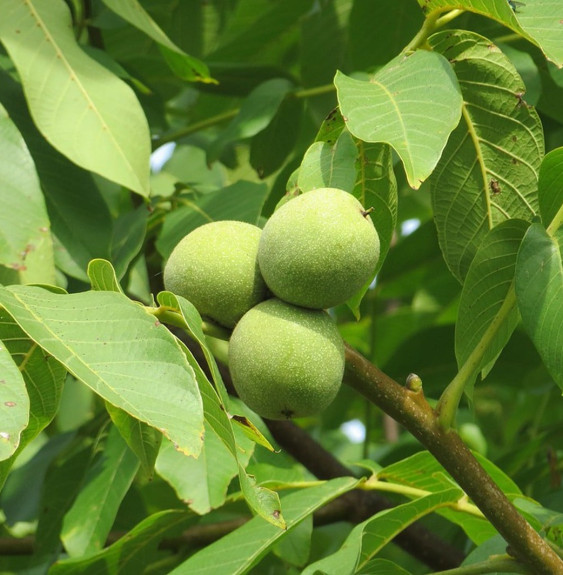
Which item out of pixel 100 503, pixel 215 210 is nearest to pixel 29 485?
pixel 100 503

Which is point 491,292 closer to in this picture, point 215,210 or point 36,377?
point 36,377

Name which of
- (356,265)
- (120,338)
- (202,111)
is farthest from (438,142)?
(202,111)

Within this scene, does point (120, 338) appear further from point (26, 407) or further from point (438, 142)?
point (438, 142)

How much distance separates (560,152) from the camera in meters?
1.05

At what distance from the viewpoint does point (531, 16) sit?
42.2 inches

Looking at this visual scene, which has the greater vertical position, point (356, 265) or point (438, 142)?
point (438, 142)

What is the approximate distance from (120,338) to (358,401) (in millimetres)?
1882

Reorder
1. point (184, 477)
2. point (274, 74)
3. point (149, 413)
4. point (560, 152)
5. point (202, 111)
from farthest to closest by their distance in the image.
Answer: point (202, 111) < point (274, 74) < point (184, 477) < point (560, 152) < point (149, 413)

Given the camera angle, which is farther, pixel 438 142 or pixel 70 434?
pixel 70 434

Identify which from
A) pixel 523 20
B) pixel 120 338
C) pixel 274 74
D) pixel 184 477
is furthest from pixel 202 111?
pixel 120 338

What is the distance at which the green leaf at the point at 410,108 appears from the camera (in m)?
0.94

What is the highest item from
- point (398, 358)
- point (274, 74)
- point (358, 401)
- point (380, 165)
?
point (380, 165)

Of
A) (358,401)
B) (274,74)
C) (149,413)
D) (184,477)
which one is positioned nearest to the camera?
(149,413)

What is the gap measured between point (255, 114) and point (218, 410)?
1.08m
